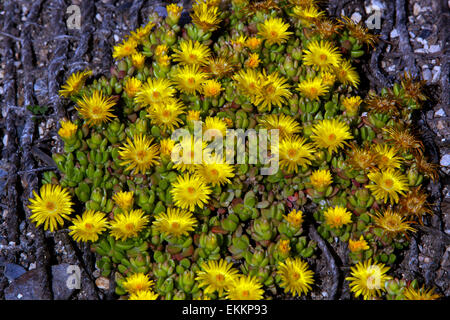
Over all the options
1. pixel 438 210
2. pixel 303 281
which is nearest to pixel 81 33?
pixel 303 281

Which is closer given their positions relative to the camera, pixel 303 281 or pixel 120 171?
pixel 303 281

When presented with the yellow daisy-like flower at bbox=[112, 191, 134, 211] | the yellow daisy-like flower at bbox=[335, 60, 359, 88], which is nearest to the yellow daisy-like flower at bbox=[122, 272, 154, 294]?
the yellow daisy-like flower at bbox=[112, 191, 134, 211]

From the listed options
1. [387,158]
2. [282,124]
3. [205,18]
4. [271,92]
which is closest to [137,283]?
[282,124]

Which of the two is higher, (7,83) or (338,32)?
(338,32)

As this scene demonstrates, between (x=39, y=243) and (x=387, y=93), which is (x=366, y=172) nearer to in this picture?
(x=387, y=93)

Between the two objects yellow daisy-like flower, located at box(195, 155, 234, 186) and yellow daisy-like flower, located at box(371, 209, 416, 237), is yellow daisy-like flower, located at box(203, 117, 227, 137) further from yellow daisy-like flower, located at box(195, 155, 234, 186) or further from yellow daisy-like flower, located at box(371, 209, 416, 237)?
yellow daisy-like flower, located at box(371, 209, 416, 237)

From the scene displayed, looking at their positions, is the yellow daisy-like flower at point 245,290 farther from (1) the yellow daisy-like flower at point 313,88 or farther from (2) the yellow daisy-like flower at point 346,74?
(2) the yellow daisy-like flower at point 346,74
